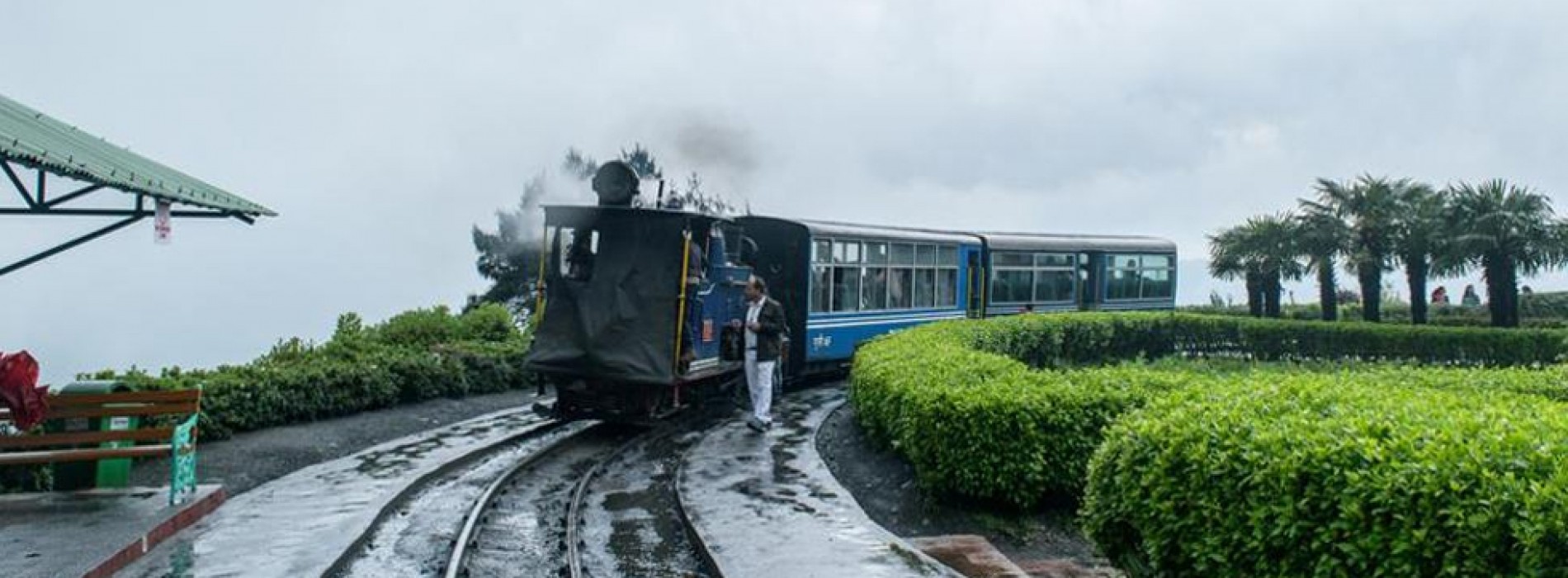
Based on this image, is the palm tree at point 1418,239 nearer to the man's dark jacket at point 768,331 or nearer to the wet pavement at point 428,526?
the man's dark jacket at point 768,331

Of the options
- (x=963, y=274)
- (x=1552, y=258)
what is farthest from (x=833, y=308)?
(x=1552, y=258)

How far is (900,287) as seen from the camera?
2177cm

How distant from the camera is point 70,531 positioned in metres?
8.03

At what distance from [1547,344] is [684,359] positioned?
65.5ft

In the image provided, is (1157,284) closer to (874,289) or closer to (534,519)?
(874,289)

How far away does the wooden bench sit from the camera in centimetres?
891

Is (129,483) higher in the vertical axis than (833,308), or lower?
lower

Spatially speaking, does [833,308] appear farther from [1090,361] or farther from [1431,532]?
[1431,532]

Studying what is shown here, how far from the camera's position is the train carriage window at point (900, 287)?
846 inches

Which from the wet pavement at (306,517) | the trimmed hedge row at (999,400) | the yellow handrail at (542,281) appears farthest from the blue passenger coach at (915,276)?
the wet pavement at (306,517)

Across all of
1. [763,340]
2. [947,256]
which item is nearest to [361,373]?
[763,340]

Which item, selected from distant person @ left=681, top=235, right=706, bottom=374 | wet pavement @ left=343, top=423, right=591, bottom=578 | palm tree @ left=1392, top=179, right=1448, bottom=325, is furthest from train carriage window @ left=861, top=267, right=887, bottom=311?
palm tree @ left=1392, top=179, right=1448, bottom=325

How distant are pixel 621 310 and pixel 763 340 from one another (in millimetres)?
1719

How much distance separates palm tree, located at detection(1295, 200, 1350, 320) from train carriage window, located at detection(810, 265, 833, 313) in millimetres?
17685
